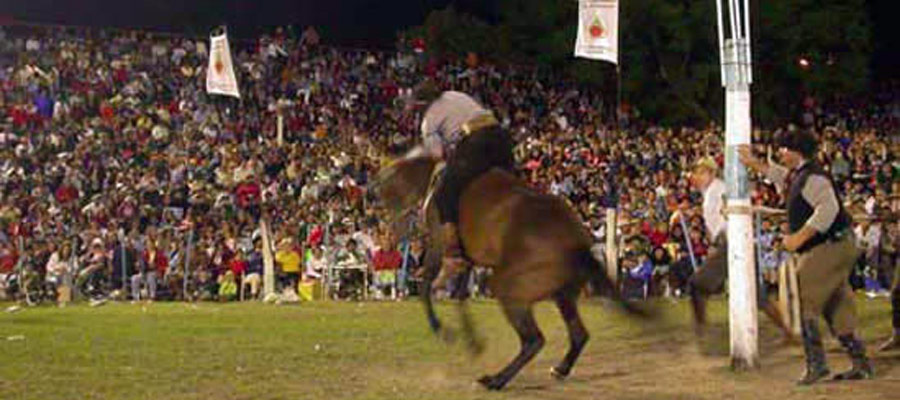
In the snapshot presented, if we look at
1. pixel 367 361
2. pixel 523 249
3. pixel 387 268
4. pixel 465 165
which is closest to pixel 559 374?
pixel 523 249

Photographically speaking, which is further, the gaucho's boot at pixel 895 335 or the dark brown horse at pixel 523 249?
the gaucho's boot at pixel 895 335

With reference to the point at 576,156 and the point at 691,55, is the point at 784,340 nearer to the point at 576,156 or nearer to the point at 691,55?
the point at 576,156

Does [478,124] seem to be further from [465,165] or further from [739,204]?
[739,204]

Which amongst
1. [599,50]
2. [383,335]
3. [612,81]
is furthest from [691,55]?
[383,335]

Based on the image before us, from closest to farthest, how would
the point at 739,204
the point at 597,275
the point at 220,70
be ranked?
1. the point at 597,275
2. the point at 739,204
3. the point at 220,70

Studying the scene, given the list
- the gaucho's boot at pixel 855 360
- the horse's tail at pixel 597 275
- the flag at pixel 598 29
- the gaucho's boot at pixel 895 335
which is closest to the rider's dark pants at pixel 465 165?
the horse's tail at pixel 597 275

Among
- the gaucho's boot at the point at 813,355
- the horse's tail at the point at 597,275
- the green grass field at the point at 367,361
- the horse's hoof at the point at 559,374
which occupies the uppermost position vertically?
the horse's tail at the point at 597,275

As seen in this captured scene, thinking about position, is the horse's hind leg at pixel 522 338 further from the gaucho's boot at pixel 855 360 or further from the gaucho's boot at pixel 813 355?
the gaucho's boot at pixel 855 360

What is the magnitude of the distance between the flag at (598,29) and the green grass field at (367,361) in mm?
6292

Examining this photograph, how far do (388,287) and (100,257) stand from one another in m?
5.08

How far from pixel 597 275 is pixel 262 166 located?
18.9 m

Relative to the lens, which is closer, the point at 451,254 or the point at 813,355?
the point at 451,254

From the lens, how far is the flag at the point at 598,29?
70.5 ft

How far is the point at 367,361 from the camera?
11.4 m
